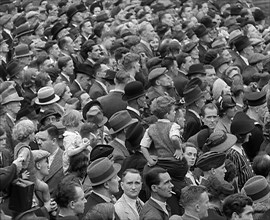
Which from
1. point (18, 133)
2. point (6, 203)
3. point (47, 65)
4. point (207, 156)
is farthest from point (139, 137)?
point (47, 65)

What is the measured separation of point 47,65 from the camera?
600 inches

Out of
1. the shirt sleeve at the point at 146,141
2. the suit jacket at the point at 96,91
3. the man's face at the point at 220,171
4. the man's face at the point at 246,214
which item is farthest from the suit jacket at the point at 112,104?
the man's face at the point at 246,214

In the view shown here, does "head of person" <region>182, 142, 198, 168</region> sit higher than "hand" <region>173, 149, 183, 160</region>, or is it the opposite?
"hand" <region>173, 149, 183, 160</region>

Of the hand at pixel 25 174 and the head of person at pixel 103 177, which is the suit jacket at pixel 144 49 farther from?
the hand at pixel 25 174

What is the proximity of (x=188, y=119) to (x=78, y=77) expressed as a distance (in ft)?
9.13

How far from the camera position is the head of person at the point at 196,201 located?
29.1 feet

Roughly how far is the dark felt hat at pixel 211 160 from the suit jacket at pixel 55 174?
4.95 ft

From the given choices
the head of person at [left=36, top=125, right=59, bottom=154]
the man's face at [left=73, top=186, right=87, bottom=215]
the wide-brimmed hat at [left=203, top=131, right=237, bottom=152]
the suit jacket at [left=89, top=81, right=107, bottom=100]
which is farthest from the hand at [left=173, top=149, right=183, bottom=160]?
the suit jacket at [left=89, top=81, right=107, bottom=100]

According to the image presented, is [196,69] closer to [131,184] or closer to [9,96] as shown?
[9,96]

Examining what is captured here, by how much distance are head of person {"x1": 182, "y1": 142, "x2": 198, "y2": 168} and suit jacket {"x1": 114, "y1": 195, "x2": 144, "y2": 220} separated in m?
1.35

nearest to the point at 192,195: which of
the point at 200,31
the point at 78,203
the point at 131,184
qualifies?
the point at 131,184

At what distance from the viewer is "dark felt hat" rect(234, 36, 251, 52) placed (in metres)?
17.5

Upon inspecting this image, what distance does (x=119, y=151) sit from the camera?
1100 centimetres

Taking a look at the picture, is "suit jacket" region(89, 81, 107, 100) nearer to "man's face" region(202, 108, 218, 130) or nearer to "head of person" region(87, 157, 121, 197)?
"man's face" region(202, 108, 218, 130)
